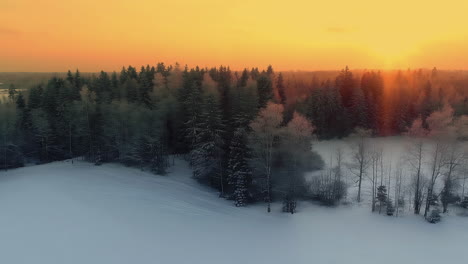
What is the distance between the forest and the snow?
276cm

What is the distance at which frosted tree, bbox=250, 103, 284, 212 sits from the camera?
1242 inches

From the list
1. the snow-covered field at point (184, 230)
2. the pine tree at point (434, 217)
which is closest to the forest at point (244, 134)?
the pine tree at point (434, 217)

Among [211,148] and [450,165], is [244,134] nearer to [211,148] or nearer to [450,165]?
[211,148]

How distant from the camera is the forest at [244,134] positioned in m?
32.1

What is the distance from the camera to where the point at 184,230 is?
26922 millimetres

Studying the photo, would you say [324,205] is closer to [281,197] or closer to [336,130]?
[281,197]

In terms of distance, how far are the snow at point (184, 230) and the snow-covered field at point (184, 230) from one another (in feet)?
0.24

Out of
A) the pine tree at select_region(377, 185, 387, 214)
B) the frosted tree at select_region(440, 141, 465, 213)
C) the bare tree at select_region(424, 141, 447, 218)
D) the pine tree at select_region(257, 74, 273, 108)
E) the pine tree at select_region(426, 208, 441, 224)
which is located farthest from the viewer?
the pine tree at select_region(257, 74, 273, 108)

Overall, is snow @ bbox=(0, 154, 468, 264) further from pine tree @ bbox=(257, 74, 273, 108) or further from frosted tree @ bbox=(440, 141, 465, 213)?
pine tree @ bbox=(257, 74, 273, 108)

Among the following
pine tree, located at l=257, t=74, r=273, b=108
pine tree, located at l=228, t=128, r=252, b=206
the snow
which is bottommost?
the snow

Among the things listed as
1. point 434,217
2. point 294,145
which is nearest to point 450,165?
point 434,217

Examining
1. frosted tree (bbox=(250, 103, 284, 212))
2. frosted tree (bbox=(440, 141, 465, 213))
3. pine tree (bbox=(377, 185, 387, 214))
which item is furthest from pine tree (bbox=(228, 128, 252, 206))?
frosted tree (bbox=(440, 141, 465, 213))

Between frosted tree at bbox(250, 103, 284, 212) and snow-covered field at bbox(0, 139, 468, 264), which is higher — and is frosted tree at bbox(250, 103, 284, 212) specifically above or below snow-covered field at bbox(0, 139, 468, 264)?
above

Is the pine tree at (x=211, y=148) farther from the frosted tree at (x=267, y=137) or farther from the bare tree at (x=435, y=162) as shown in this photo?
the bare tree at (x=435, y=162)
